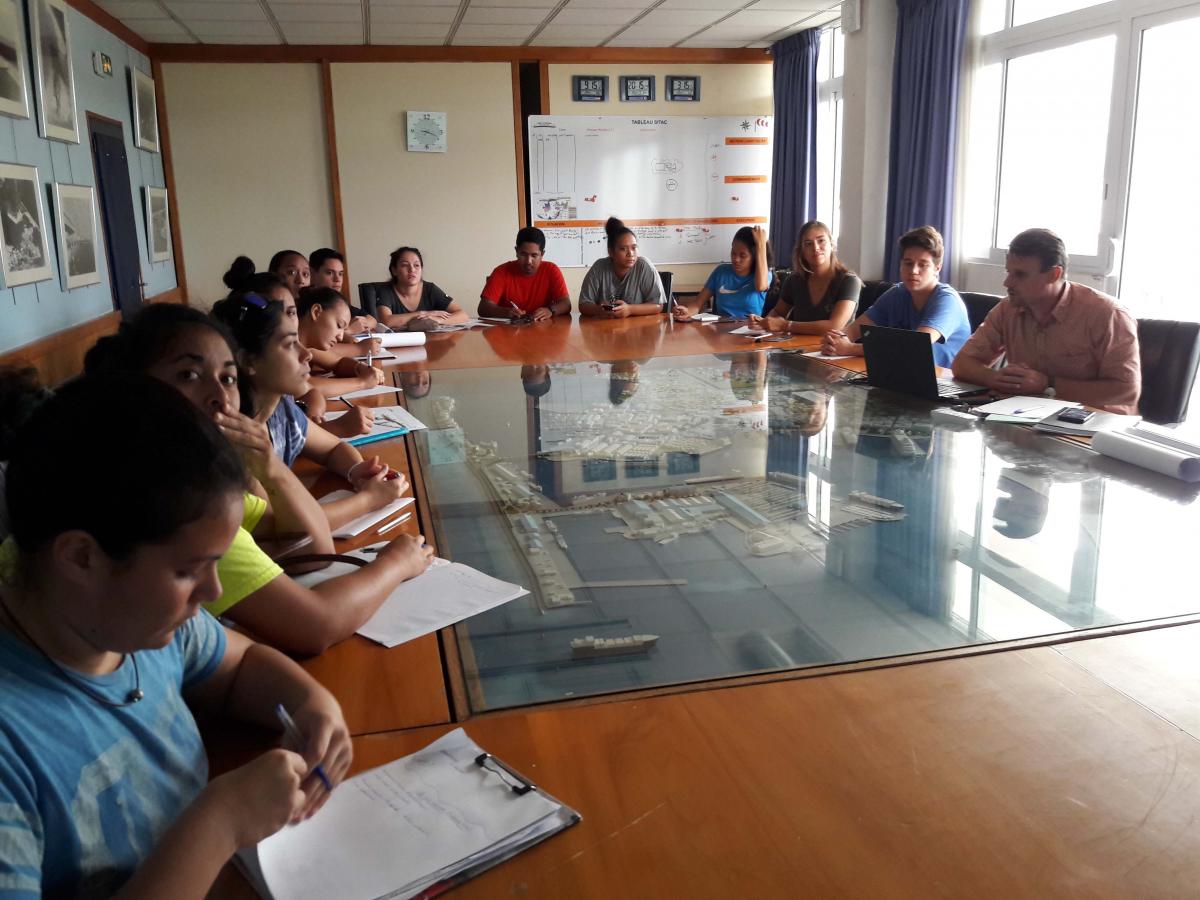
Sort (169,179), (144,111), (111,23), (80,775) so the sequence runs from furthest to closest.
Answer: (169,179)
(144,111)
(111,23)
(80,775)

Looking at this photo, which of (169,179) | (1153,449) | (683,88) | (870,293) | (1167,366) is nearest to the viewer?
(1153,449)

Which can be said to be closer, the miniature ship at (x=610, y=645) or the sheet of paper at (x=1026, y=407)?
the miniature ship at (x=610, y=645)

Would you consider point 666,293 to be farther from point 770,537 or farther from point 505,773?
point 505,773

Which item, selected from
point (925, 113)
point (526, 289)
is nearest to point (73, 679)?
point (526, 289)

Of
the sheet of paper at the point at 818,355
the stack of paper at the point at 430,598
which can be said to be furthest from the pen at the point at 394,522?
the sheet of paper at the point at 818,355

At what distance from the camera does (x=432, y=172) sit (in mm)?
6781

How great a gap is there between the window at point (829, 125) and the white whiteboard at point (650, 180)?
621 mm

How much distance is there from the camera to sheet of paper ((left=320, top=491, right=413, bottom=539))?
1662mm

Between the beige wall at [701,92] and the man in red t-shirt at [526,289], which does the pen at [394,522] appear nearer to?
the man in red t-shirt at [526,289]

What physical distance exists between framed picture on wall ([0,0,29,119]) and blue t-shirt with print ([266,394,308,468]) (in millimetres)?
2543

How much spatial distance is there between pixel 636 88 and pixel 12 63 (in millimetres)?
4249

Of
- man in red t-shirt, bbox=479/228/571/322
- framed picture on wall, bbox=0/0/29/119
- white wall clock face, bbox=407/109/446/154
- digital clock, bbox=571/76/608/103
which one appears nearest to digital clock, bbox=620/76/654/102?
digital clock, bbox=571/76/608/103

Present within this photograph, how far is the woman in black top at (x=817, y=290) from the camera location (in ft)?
13.4

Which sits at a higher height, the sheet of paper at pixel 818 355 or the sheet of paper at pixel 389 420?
the sheet of paper at pixel 818 355
